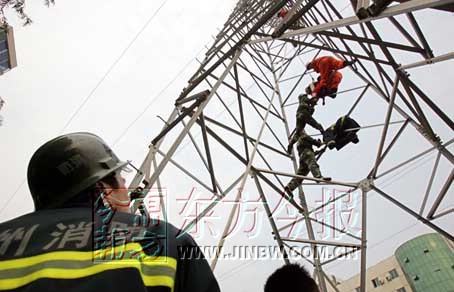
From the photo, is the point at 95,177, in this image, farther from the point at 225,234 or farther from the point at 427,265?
the point at 427,265

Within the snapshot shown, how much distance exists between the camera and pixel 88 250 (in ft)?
2.80

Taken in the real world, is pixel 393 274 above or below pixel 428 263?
above

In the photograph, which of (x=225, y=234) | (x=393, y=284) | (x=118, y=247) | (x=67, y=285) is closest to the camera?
(x=67, y=285)

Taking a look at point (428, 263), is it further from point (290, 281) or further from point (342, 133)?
point (290, 281)

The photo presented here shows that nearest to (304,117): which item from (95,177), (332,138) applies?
(332,138)

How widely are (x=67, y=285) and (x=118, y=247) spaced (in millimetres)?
160

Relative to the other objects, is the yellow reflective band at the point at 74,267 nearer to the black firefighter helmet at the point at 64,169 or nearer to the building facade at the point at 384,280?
the black firefighter helmet at the point at 64,169

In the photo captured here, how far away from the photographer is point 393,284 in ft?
121

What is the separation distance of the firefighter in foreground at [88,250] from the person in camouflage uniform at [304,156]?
3566 millimetres

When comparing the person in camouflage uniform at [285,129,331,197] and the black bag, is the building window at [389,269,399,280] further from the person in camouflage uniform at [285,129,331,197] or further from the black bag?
the person in camouflage uniform at [285,129,331,197]

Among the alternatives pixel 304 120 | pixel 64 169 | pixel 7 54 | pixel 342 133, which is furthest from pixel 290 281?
pixel 7 54

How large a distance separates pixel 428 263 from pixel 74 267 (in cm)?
4763

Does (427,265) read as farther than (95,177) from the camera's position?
Yes

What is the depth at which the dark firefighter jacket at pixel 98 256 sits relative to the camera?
0.79 metres
